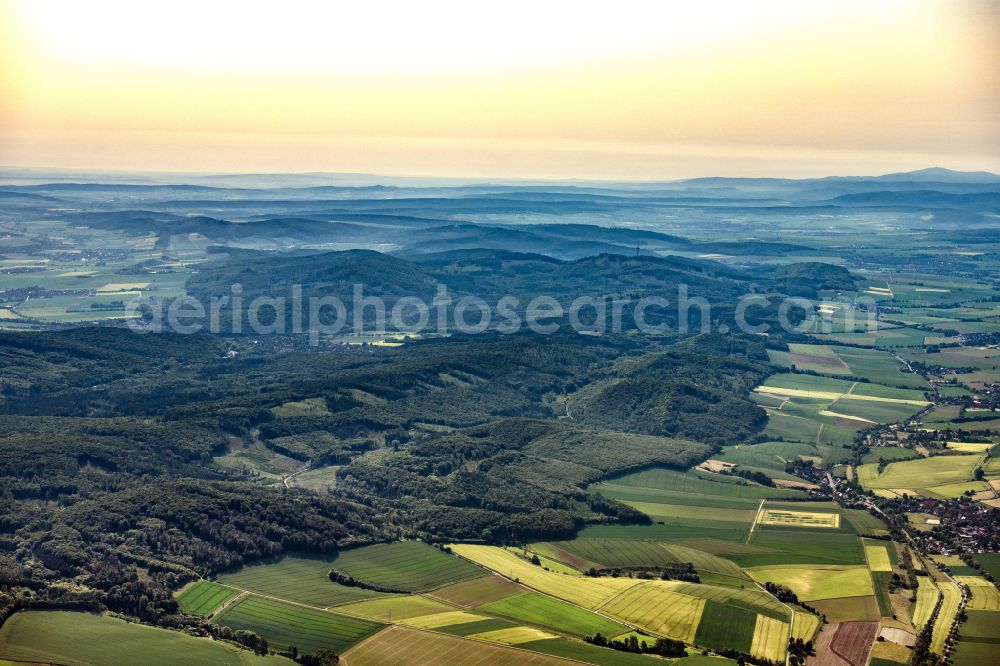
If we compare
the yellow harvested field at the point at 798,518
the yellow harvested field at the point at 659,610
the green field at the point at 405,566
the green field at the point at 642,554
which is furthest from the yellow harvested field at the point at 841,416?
the green field at the point at 405,566

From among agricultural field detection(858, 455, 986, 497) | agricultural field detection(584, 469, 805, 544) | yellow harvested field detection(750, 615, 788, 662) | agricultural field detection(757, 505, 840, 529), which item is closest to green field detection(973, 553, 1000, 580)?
agricultural field detection(757, 505, 840, 529)

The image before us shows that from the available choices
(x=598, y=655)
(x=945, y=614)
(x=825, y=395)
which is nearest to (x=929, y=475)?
(x=945, y=614)

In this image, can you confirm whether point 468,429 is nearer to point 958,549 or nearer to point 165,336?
point 958,549

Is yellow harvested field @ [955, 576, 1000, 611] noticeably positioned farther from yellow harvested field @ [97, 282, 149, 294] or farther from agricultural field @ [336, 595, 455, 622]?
yellow harvested field @ [97, 282, 149, 294]

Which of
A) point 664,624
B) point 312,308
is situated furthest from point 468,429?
point 312,308

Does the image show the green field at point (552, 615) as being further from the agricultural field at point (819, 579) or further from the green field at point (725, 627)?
the agricultural field at point (819, 579)

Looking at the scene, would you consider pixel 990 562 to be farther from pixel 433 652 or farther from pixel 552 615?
pixel 433 652

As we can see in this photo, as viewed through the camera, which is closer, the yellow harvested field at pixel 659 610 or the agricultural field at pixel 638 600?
the yellow harvested field at pixel 659 610
